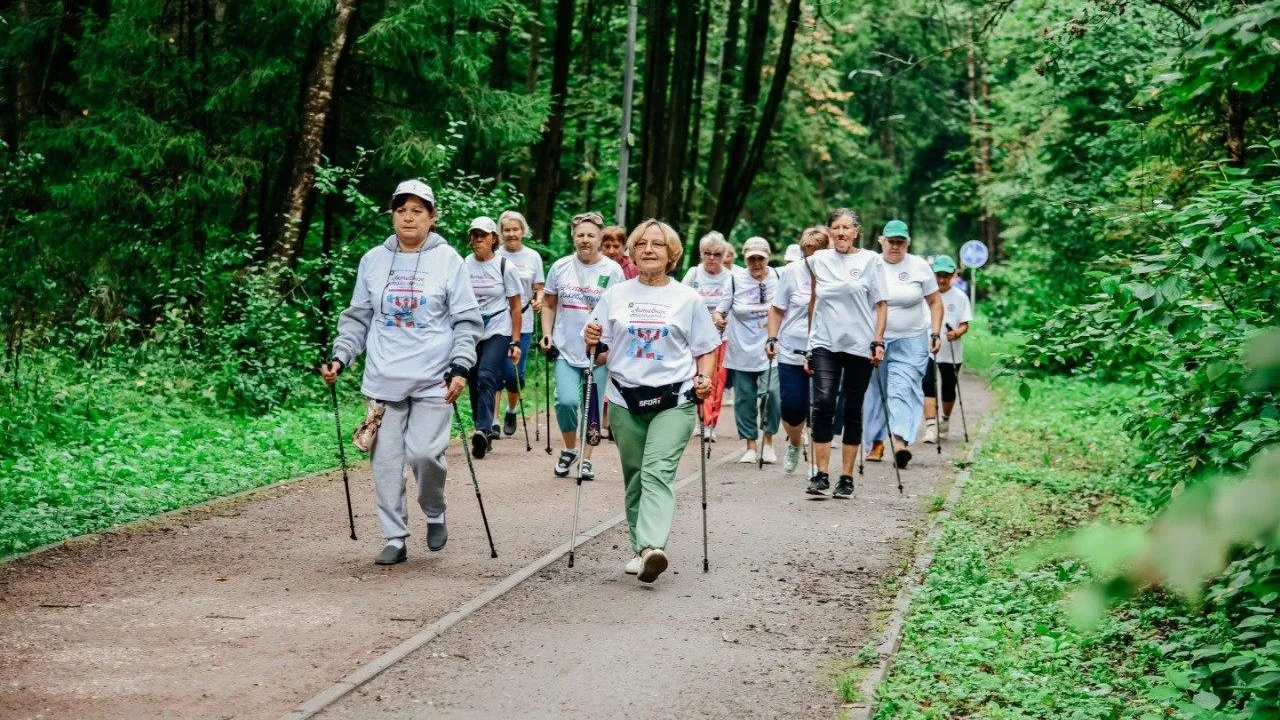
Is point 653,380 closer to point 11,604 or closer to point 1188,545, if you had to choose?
point 11,604

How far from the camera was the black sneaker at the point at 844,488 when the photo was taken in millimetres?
11758

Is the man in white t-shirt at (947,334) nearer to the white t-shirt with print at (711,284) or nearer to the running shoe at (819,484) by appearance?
the white t-shirt with print at (711,284)

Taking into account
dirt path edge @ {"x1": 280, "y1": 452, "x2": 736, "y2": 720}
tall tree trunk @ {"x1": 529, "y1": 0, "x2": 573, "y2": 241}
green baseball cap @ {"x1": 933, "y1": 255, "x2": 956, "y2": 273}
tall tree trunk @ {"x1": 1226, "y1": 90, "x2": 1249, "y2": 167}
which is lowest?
dirt path edge @ {"x1": 280, "y1": 452, "x2": 736, "y2": 720}

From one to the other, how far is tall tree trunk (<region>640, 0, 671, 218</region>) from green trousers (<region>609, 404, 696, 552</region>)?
1684 centimetres

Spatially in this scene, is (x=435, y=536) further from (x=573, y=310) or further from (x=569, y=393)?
(x=573, y=310)

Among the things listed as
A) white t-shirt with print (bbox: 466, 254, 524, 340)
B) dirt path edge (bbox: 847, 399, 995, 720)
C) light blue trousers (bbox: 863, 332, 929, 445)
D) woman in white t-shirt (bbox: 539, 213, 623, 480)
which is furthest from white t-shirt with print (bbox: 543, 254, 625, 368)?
dirt path edge (bbox: 847, 399, 995, 720)

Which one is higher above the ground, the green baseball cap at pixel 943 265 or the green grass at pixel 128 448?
the green baseball cap at pixel 943 265

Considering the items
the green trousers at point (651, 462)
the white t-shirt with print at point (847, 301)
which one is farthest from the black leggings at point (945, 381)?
the green trousers at point (651, 462)

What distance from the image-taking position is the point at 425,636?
6812 mm

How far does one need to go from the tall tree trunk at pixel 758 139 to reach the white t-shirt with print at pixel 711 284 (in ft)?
44.2

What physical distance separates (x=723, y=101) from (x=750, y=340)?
54.5 ft

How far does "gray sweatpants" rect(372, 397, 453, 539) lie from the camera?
844cm

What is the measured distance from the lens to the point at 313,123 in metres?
17.7

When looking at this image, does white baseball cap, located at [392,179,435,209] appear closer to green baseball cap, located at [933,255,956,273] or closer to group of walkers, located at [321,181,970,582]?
group of walkers, located at [321,181,970,582]
